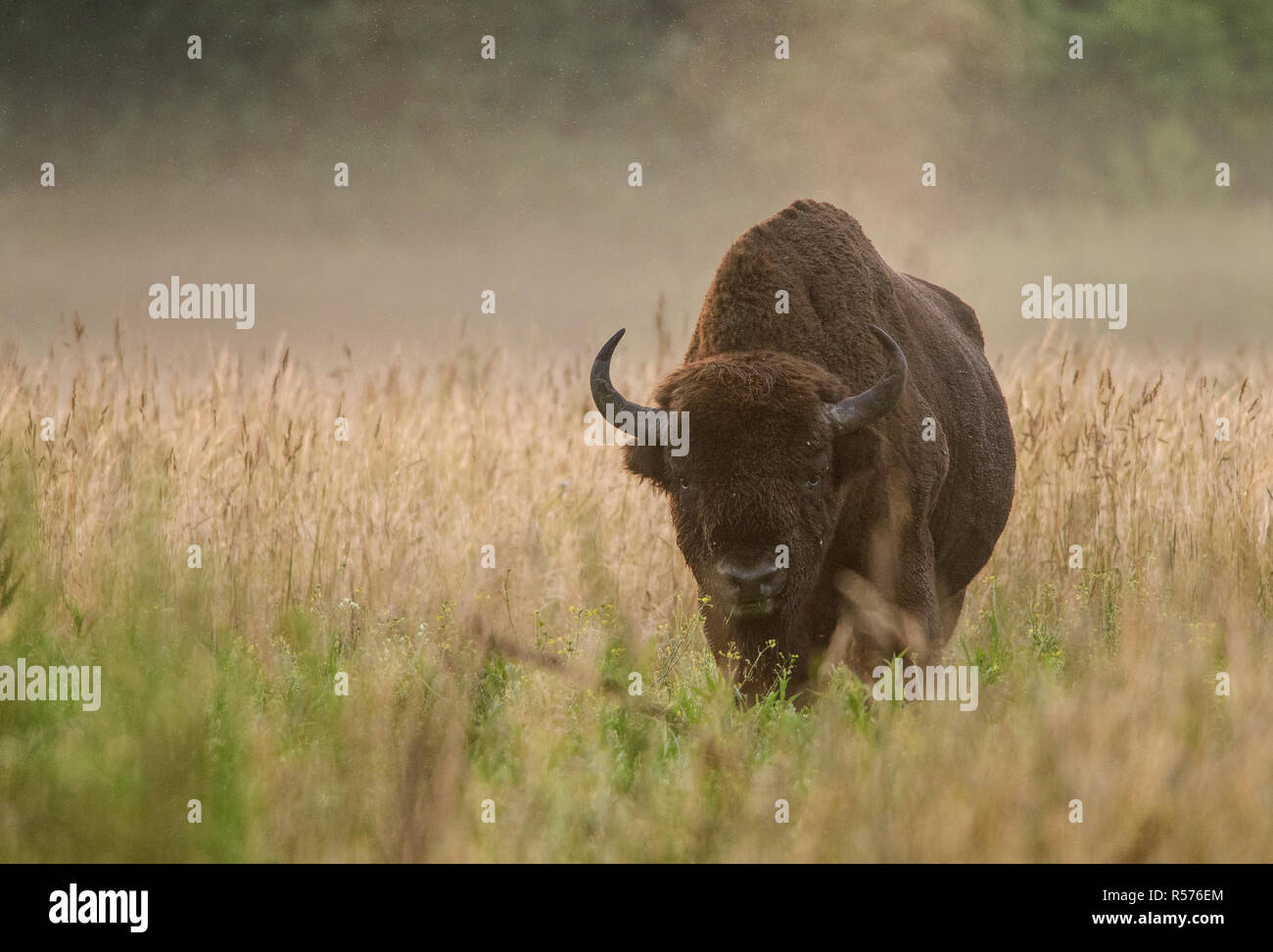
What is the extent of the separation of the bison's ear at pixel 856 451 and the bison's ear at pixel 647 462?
28.6 inches

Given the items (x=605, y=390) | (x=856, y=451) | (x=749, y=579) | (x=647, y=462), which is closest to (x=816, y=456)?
(x=856, y=451)

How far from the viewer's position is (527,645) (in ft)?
18.6

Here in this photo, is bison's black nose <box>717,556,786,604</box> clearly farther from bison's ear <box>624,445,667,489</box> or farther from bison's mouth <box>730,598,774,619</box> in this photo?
bison's ear <box>624,445,667,489</box>

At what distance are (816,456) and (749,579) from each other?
2.03ft

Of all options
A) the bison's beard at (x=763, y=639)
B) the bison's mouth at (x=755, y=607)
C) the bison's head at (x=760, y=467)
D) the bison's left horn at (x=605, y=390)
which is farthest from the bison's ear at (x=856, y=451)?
the bison's left horn at (x=605, y=390)

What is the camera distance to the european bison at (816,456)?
4.97 meters

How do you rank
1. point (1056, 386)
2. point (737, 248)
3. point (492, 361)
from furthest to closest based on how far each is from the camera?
point (492, 361)
point (1056, 386)
point (737, 248)

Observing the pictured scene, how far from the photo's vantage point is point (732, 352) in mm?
5398

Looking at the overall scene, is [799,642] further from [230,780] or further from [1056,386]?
[1056,386]

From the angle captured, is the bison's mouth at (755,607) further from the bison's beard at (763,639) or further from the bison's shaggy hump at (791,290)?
the bison's shaggy hump at (791,290)

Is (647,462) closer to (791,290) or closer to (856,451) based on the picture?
(856,451)

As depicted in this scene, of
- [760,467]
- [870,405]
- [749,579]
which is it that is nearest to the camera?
[749,579]
